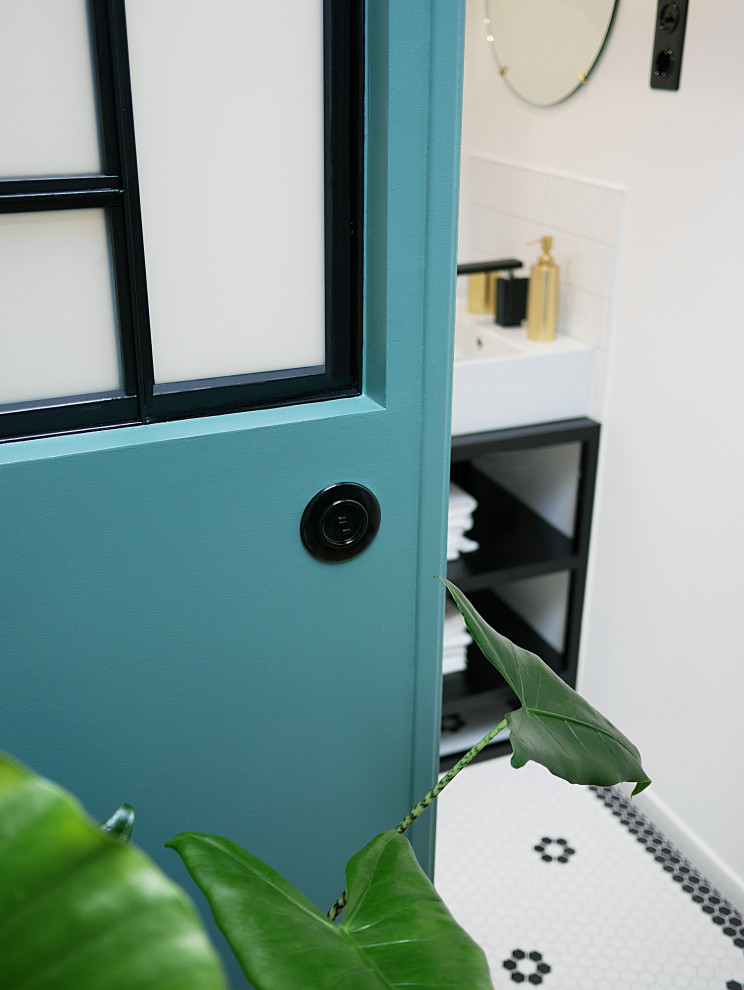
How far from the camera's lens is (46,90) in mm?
822

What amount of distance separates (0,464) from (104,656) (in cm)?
23

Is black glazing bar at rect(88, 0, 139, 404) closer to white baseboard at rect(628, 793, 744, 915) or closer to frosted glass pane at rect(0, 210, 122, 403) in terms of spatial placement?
frosted glass pane at rect(0, 210, 122, 403)

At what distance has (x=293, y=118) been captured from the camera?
0.93 meters

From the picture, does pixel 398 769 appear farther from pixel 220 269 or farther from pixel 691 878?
pixel 691 878

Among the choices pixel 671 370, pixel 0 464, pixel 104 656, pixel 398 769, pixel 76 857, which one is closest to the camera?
pixel 76 857

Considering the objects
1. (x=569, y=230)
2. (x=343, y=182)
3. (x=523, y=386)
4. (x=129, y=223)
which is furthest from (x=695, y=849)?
(x=129, y=223)

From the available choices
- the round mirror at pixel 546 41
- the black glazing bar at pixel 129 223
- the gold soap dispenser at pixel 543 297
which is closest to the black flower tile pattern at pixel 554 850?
the gold soap dispenser at pixel 543 297

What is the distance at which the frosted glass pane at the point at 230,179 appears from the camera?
866mm

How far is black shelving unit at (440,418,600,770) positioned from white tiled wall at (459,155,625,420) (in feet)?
0.52

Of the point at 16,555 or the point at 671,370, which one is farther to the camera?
the point at 671,370

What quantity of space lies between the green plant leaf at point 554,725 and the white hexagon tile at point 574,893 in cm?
95

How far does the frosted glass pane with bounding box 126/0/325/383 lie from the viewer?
2.84ft

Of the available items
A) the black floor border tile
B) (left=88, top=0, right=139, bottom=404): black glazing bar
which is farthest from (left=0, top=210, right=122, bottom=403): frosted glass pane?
the black floor border tile

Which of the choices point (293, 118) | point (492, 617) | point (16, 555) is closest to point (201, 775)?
point (16, 555)
